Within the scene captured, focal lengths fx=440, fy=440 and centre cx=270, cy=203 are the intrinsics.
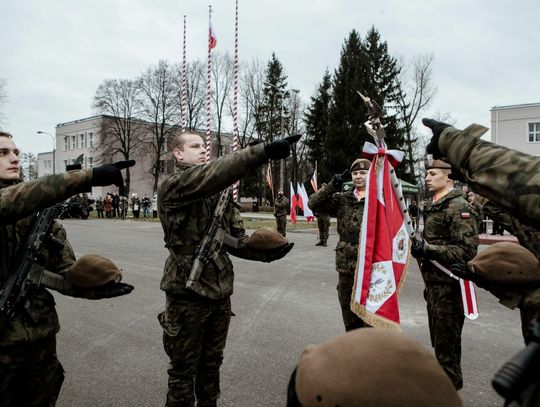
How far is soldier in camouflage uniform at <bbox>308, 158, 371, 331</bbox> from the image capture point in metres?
4.38

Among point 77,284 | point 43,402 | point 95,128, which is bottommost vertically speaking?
point 43,402

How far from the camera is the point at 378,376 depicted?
0.99 meters

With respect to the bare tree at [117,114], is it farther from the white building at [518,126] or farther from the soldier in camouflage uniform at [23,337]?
the soldier in camouflage uniform at [23,337]

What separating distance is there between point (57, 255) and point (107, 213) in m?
32.9

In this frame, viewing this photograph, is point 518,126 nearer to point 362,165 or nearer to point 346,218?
point 362,165

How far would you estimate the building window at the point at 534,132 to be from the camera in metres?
37.3

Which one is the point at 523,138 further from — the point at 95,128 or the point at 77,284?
the point at 95,128

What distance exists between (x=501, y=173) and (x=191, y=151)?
7.27 feet

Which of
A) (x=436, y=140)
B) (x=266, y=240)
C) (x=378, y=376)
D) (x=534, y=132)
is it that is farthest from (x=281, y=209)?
(x=534, y=132)

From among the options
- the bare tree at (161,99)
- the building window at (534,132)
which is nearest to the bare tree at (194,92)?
the bare tree at (161,99)

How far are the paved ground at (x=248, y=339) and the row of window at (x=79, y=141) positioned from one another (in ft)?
169

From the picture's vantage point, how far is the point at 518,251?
2303 mm

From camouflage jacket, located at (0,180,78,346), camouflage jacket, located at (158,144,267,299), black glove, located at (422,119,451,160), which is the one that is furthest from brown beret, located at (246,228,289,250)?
black glove, located at (422,119,451,160)

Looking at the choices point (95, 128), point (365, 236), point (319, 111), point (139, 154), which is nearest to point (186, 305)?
point (365, 236)
